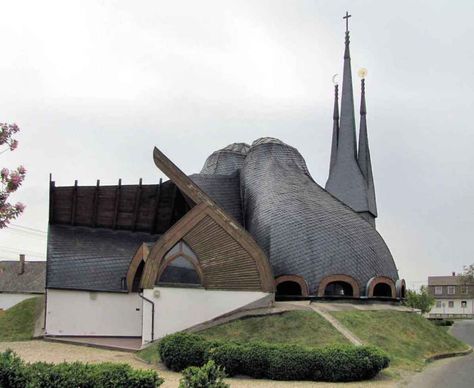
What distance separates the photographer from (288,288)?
90.4 feet

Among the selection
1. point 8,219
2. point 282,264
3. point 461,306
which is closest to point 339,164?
point 282,264

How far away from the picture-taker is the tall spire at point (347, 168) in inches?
1580

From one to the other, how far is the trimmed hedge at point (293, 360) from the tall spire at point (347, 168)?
25.0 m

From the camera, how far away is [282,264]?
27.3 metres

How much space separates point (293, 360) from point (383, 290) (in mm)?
15649

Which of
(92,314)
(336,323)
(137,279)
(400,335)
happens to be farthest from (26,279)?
(400,335)

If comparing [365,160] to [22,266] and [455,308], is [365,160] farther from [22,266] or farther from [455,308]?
[455,308]

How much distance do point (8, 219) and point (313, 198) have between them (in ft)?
73.0

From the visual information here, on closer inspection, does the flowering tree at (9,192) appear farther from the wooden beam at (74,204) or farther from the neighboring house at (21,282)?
the neighboring house at (21,282)

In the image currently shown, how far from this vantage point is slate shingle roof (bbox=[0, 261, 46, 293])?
59.7 meters

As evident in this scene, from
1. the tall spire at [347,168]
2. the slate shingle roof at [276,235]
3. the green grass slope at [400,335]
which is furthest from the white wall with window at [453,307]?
the green grass slope at [400,335]

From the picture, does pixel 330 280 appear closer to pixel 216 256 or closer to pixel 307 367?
pixel 216 256

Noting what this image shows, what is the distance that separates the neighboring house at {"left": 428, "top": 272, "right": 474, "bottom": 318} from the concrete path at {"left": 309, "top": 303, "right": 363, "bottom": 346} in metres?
74.7

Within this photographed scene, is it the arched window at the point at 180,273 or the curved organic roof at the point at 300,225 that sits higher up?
the curved organic roof at the point at 300,225
